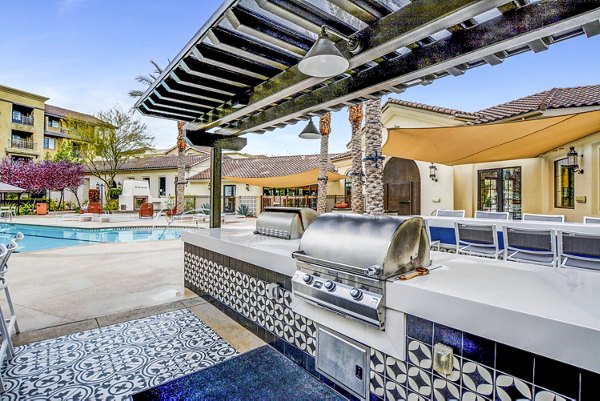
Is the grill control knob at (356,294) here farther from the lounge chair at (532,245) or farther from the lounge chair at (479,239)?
the lounge chair at (479,239)

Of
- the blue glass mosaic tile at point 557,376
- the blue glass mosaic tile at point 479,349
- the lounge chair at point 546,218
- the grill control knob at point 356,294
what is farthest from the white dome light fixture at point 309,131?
the blue glass mosaic tile at point 557,376

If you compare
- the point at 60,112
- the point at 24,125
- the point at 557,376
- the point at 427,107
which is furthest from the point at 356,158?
the point at 60,112

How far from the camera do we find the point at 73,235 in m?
14.4

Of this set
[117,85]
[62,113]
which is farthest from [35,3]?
[62,113]

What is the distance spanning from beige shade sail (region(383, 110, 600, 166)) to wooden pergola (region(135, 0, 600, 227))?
3.97 m

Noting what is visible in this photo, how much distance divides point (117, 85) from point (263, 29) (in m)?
22.2

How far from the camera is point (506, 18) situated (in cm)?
233

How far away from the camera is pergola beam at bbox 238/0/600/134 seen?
2086mm

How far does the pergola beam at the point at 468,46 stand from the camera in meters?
2.09

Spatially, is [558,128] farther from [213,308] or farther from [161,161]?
[161,161]

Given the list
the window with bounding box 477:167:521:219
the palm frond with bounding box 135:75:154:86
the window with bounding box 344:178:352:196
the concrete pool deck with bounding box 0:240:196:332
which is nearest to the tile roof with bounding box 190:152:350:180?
the window with bounding box 344:178:352:196

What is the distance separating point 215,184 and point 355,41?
3649mm

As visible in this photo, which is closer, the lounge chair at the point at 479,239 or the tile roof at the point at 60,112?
the lounge chair at the point at 479,239

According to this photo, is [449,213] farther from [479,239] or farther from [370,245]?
[370,245]
